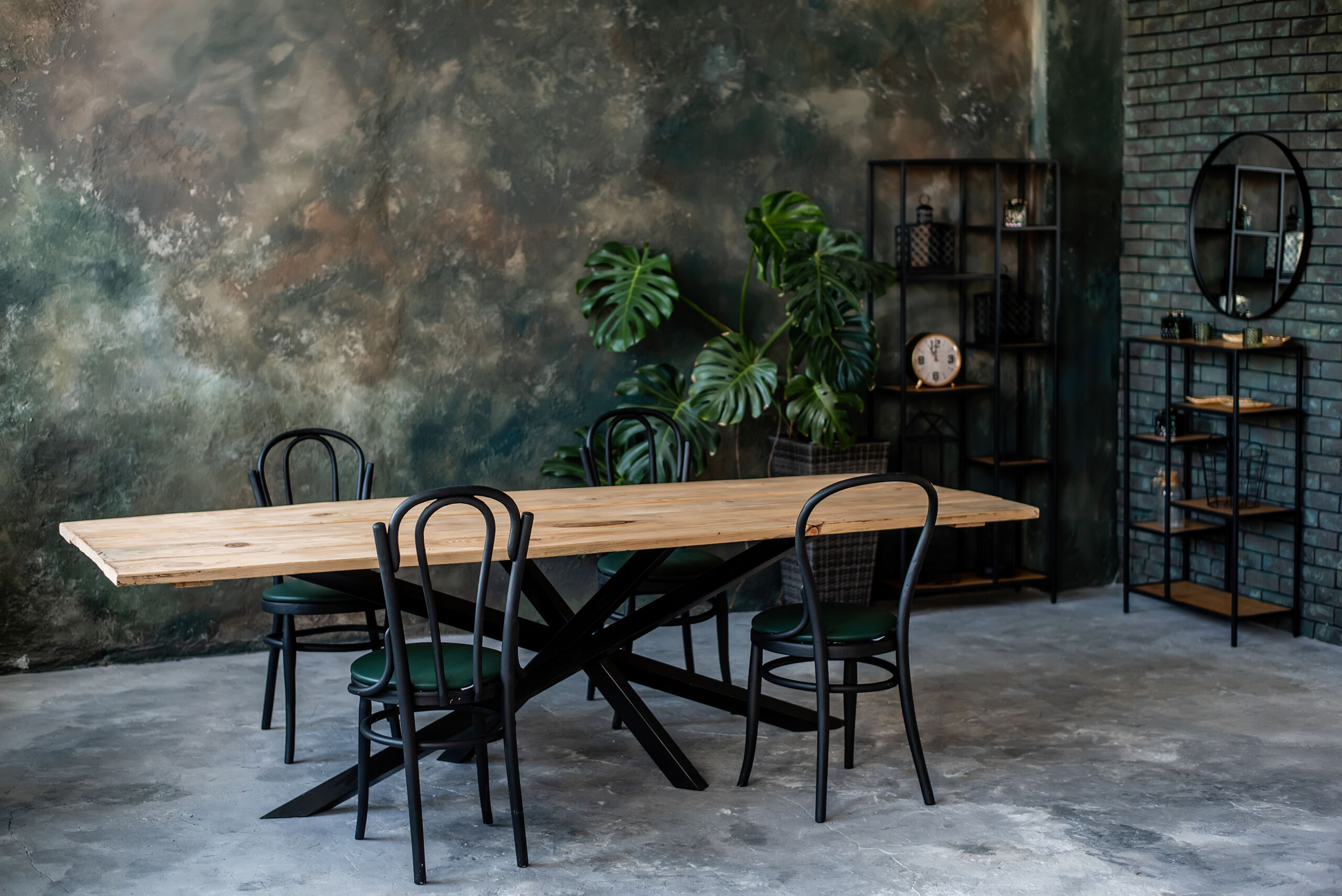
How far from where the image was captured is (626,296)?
5320 mm

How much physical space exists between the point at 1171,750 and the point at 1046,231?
9.23ft

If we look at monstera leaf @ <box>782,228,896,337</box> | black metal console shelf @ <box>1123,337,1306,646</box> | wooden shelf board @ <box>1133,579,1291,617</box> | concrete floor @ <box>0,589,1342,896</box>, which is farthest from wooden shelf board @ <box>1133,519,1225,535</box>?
monstera leaf @ <box>782,228,896,337</box>

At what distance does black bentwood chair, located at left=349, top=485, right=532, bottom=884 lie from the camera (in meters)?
2.97

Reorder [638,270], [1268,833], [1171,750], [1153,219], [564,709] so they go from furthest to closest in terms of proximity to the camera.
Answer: [1153,219], [638,270], [564,709], [1171,750], [1268,833]

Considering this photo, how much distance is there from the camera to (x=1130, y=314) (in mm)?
6105

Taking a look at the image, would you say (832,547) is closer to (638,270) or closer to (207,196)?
(638,270)

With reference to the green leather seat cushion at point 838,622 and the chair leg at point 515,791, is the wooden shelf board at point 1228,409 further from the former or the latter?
the chair leg at point 515,791

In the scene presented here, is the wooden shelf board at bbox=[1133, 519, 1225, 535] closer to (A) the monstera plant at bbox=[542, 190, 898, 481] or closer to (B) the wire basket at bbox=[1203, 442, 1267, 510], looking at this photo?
(B) the wire basket at bbox=[1203, 442, 1267, 510]

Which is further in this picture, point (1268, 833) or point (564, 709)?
point (564, 709)

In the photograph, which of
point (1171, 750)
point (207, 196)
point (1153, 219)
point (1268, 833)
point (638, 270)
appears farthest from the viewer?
point (1153, 219)

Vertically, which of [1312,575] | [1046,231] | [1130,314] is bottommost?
[1312,575]

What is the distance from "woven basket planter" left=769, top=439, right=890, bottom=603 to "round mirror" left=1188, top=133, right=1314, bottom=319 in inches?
61.3

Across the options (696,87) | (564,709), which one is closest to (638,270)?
(696,87)

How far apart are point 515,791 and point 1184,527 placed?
11.7ft
